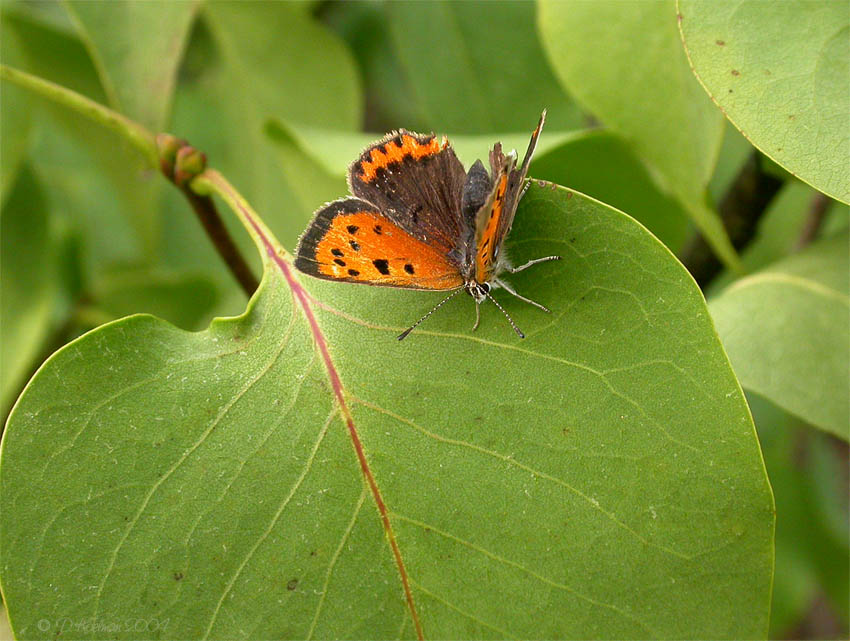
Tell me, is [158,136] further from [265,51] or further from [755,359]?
[755,359]

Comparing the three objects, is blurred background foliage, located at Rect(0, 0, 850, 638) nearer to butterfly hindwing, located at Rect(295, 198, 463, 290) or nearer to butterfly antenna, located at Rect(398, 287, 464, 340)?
butterfly hindwing, located at Rect(295, 198, 463, 290)

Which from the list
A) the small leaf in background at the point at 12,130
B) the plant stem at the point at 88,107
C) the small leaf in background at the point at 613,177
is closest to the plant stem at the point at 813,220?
the small leaf in background at the point at 613,177

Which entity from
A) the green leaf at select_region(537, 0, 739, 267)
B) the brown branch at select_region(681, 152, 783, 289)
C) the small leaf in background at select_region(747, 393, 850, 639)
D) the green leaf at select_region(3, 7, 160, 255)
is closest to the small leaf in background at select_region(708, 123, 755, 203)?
the brown branch at select_region(681, 152, 783, 289)

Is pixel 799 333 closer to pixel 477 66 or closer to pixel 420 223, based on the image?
pixel 420 223

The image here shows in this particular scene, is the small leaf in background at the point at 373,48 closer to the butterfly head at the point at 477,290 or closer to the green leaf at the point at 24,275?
the green leaf at the point at 24,275

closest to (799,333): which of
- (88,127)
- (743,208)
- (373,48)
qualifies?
(743,208)

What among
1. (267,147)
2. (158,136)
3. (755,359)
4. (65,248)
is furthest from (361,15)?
(755,359)
